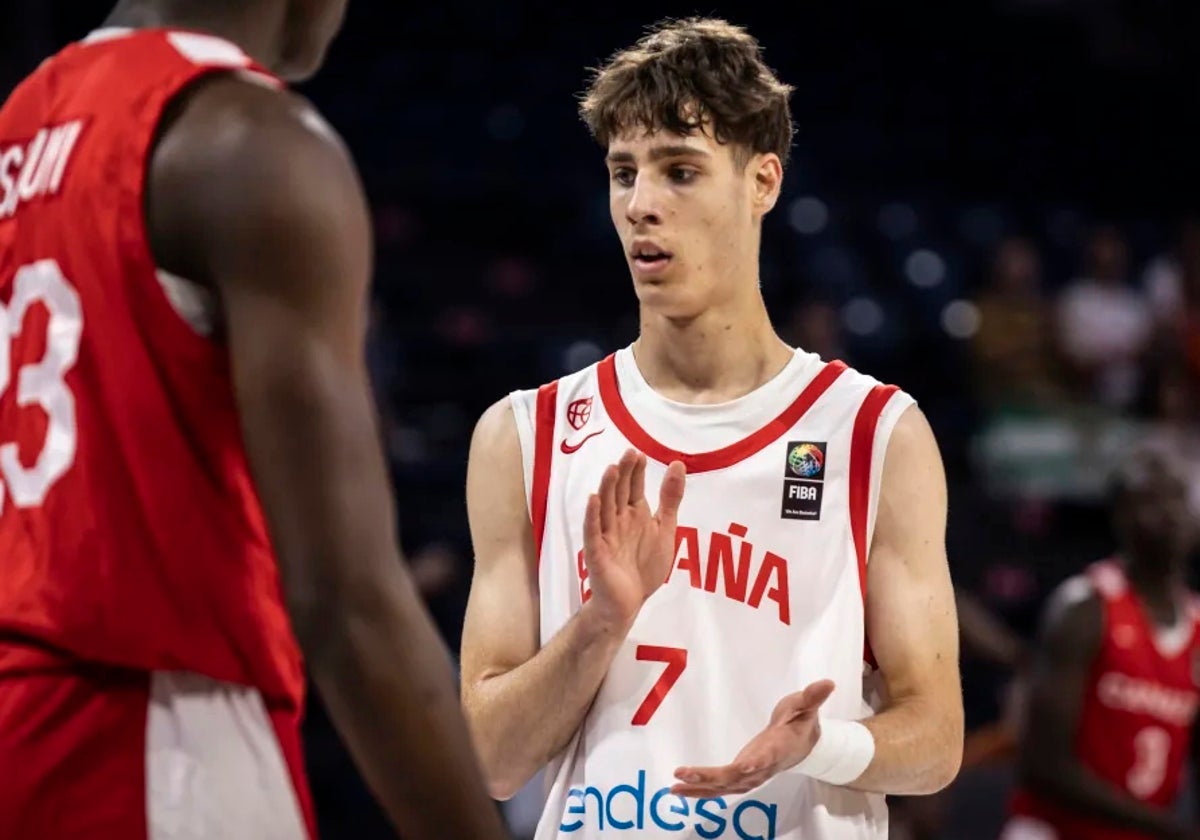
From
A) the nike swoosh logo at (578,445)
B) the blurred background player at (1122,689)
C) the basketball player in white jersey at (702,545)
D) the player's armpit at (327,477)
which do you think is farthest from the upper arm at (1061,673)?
the player's armpit at (327,477)

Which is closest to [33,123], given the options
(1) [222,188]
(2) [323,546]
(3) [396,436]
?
(1) [222,188]

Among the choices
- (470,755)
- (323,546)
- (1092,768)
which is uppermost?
(323,546)

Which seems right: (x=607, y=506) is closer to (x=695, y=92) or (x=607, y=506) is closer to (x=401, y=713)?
(x=695, y=92)

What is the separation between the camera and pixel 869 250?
1188 centimetres

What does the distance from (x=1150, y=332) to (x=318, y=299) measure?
984 centimetres

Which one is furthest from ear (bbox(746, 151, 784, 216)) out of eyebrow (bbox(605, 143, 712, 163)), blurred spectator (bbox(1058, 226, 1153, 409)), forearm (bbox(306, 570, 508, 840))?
blurred spectator (bbox(1058, 226, 1153, 409))

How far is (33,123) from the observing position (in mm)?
2275

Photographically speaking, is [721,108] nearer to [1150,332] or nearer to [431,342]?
[431,342]

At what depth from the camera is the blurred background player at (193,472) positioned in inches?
77.6

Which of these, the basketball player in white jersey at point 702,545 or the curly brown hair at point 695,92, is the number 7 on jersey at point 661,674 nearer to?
the basketball player in white jersey at point 702,545

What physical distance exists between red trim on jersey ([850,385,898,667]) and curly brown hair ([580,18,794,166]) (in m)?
0.58

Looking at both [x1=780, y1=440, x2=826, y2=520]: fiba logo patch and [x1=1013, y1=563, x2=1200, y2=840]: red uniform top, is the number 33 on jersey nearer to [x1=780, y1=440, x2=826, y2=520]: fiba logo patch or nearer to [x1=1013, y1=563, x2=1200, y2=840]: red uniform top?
[x1=780, y1=440, x2=826, y2=520]: fiba logo patch

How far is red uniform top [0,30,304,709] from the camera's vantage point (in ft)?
6.85

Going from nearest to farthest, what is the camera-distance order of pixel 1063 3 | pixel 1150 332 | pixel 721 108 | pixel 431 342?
pixel 721 108, pixel 431 342, pixel 1150 332, pixel 1063 3
